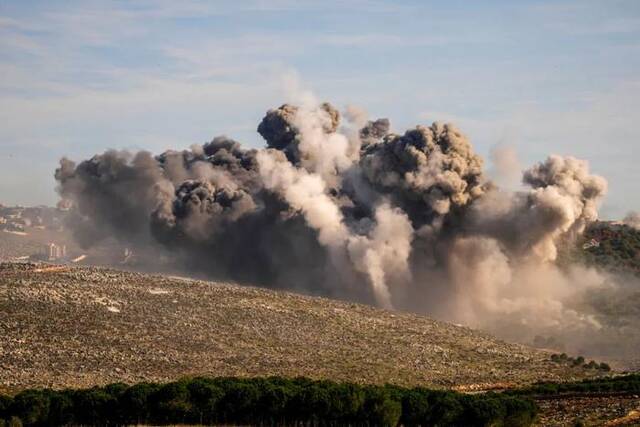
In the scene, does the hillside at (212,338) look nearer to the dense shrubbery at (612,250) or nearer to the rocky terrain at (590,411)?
the rocky terrain at (590,411)

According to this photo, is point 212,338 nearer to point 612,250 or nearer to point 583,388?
point 583,388

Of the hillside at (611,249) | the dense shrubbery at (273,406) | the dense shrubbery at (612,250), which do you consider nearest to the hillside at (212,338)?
the dense shrubbery at (273,406)

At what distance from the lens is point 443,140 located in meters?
143

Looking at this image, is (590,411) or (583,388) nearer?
(590,411)

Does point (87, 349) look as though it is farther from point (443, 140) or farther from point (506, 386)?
point (443, 140)

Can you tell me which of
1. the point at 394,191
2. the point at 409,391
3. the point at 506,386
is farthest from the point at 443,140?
the point at 409,391

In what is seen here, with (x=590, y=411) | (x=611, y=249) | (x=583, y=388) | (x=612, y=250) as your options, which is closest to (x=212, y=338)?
(x=583, y=388)

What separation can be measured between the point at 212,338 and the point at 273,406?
109ft

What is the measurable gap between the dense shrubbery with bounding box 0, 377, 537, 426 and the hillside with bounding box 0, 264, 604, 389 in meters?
13.7

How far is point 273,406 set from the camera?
74.6 meters

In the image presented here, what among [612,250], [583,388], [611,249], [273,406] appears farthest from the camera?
[611,249]

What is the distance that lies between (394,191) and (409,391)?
6887 cm

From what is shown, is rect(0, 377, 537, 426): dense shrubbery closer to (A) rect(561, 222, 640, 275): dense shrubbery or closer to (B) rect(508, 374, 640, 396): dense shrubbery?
(B) rect(508, 374, 640, 396): dense shrubbery

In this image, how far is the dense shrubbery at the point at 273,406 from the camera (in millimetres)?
72500
